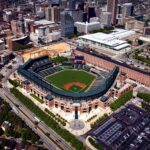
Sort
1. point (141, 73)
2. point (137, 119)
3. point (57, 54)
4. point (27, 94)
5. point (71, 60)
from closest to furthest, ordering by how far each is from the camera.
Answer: point (137, 119), point (27, 94), point (141, 73), point (71, 60), point (57, 54)

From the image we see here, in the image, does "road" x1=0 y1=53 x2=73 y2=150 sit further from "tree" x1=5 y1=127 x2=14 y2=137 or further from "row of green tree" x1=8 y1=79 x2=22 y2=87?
"tree" x1=5 y1=127 x2=14 y2=137

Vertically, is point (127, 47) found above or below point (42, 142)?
above

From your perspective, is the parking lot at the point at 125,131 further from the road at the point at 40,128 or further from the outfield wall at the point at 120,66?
the outfield wall at the point at 120,66

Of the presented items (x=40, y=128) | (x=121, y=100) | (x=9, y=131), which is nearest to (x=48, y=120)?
(x=40, y=128)

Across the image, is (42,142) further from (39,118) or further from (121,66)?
(121,66)

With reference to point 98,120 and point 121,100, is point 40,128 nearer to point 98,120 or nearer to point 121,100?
point 98,120

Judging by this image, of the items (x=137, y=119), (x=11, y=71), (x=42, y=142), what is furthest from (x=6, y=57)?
(x=137, y=119)
